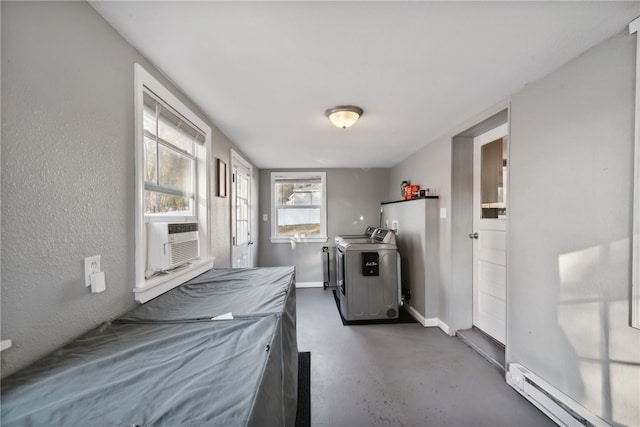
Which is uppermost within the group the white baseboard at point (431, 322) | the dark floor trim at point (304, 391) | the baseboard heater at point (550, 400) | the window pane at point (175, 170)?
the window pane at point (175, 170)

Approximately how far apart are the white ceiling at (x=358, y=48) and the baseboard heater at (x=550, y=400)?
6.65 feet

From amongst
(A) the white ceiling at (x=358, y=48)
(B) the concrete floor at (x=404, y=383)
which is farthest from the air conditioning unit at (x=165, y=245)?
(B) the concrete floor at (x=404, y=383)

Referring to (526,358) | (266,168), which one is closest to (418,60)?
(526,358)

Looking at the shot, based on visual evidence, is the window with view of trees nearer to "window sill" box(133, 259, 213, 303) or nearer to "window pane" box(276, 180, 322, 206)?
"window sill" box(133, 259, 213, 303)

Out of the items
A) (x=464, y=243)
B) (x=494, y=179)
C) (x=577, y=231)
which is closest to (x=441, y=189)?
(x=494, y=179)

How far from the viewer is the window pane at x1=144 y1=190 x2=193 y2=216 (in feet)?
5.14

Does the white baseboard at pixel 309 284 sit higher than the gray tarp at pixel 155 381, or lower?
lower

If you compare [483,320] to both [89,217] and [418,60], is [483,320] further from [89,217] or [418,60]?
[89,217]

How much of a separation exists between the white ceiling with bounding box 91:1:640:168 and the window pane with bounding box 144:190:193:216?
30.4 inches

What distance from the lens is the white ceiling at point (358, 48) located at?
1095 mm

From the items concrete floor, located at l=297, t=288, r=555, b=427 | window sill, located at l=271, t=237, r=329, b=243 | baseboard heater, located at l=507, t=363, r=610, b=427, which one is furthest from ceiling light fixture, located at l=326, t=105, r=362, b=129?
window sill, located at l=271, t=237, r=329, b=243

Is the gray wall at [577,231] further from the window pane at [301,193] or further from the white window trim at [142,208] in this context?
the window pane at [301,193]

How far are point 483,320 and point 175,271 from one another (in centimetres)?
298

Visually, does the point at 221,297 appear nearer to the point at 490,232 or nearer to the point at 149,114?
the point at 149,114
